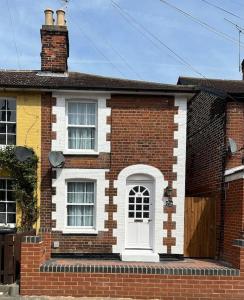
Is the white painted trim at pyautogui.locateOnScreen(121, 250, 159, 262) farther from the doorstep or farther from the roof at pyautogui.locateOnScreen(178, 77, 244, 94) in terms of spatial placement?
the roof at pyautogui.locateOnScreen(178, 77, 244, 94)

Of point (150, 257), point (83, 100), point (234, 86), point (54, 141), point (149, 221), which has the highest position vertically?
point (234, 86)

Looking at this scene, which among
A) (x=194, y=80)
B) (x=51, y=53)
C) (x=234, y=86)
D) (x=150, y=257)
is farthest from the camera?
(x=194, y=80)

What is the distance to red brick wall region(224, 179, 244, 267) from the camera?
10254mm

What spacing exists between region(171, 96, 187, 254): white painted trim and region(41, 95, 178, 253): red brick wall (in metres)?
0.15

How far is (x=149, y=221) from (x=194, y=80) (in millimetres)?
7141

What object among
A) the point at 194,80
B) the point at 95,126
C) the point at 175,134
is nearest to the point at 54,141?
the point at 95,126

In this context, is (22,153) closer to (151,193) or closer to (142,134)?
(142,134)

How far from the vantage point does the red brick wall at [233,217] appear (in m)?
10.3

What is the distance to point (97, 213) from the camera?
39.6ft

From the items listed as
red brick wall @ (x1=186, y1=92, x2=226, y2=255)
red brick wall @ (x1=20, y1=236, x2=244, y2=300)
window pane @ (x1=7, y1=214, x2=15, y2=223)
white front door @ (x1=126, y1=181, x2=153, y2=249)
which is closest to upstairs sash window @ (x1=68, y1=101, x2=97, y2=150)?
white front door @ (x1=126, y1=181, x2=153, y2=249)

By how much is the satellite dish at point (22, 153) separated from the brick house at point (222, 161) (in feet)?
18.3

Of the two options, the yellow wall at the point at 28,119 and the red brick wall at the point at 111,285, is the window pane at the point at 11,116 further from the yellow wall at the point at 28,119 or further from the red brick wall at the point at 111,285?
the red brick wall at the point at 111,285

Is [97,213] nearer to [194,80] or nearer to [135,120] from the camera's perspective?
[135,120]

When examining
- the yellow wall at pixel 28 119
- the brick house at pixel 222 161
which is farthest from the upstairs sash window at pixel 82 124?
the brick house at pixel 222 161
